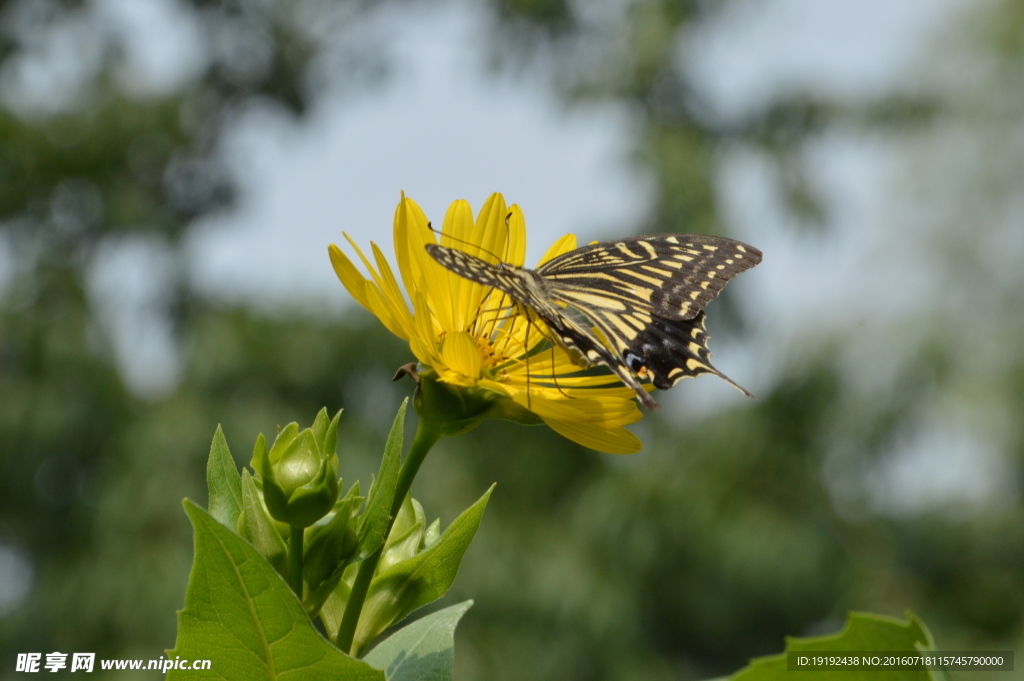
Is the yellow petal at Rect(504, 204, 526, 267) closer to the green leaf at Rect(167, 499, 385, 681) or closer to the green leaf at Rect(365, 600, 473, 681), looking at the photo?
the green leaf at Rect(365, 600, 473, 681)

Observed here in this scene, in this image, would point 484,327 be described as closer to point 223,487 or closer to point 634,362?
point 634,362

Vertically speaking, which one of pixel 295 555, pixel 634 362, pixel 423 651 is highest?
pixel 634 362

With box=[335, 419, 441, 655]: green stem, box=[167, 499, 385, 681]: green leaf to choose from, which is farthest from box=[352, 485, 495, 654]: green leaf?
box=[167, 499, 385, 681]: green leaf

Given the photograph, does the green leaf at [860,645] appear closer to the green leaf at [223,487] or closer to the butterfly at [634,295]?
the butterfly at [634,295]

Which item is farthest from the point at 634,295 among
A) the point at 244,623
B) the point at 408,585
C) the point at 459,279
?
the point at 244,623

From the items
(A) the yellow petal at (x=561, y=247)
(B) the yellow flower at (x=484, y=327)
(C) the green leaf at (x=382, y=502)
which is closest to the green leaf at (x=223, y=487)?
(C) the green leaf at (x=382, y=502)

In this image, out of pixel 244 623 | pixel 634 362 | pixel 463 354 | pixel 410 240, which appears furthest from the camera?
pixel 634 362

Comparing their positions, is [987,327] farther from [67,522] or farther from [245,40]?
[67,522]
